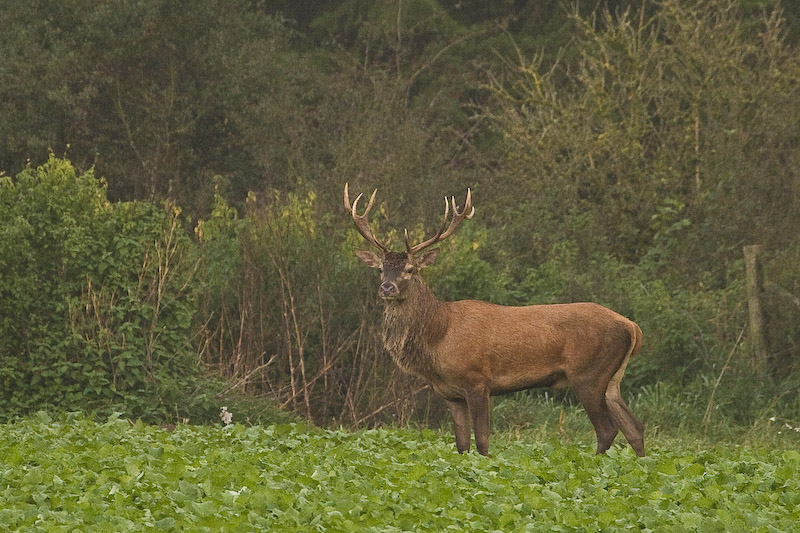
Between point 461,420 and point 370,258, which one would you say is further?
point 370,258

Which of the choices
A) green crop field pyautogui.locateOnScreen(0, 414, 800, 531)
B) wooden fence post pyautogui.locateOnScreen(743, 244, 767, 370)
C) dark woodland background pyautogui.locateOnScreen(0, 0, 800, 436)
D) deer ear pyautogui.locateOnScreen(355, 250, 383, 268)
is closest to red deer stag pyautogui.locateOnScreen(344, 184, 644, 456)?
deer ear pyautogui.locateOnScreen(355, 250, 383, 268)

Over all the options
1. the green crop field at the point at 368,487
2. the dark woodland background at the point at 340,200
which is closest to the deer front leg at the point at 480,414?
the green crop field at the point at 368,487

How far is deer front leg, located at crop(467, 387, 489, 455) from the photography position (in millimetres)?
11508

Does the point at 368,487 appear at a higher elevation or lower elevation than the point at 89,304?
higher

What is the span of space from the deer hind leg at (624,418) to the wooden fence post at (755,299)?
4.74m

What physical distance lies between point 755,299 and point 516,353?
18.4ft

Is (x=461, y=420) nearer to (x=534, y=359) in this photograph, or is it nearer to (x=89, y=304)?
(x=534, y=359)

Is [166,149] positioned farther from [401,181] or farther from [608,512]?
[608,512]

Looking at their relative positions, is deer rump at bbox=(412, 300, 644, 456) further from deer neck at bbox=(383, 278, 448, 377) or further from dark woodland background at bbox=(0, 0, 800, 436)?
dark woodland background at bbox=(0, 0, 800, 436)

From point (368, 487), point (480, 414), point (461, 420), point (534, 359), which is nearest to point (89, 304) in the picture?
point (461, 420)

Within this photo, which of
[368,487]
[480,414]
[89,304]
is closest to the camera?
[368,487]

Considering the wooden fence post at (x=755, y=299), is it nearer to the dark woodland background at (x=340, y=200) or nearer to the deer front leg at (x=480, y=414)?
the dark woodland background at (x=340, y=200)

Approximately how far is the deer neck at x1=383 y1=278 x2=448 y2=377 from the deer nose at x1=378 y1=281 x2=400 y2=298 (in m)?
0.18

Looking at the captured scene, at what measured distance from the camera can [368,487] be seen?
8891mm
